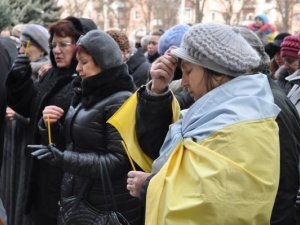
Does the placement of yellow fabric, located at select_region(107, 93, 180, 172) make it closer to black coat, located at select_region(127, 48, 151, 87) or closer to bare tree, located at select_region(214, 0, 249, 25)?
black coat, located at select_region(127, 48, 151, 87)

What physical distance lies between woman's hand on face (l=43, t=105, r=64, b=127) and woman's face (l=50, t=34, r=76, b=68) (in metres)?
0.52

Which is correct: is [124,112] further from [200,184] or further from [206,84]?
[200,184]

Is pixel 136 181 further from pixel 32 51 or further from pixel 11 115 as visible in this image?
pixel 32 51

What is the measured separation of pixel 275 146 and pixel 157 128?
2.64ft

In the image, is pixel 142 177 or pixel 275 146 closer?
pixel 275 146

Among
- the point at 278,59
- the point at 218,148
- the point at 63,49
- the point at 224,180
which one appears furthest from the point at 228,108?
the point at 278,59

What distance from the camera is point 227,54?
2.18 m

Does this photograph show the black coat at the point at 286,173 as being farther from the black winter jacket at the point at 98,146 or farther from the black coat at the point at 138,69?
the black coat at the point at 138,69

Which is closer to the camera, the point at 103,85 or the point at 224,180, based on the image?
the point at 224,180

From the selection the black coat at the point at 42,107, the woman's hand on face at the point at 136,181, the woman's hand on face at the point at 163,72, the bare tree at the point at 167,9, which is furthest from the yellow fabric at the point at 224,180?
the bare tree at the point at 167,9

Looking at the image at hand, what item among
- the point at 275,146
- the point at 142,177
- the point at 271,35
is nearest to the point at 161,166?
the point at 142,177

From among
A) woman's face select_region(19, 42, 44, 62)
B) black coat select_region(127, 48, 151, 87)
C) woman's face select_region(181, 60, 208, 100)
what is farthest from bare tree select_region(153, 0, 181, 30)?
woman's face select_region(181, 60, 208, 100)

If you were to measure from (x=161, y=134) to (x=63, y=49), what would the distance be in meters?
1.43

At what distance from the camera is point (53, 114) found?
345cm
